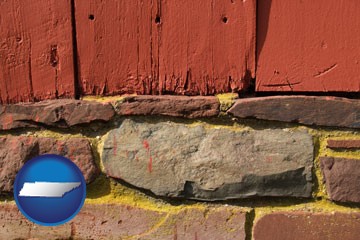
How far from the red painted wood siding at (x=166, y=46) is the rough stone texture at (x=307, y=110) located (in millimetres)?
93

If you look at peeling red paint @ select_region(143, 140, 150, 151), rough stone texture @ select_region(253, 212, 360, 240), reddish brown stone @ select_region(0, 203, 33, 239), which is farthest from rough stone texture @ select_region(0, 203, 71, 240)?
rough stone texture @ select_region(253, 212, 360, 240)

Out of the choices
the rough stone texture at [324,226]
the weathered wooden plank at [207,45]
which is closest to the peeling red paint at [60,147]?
the weathered wooden plank at [207,45]

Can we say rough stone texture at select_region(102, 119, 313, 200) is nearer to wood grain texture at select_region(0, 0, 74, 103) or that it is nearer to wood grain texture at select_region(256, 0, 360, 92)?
wood grain texture at select_region(256, 0, 360, 92)

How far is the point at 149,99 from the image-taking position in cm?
138

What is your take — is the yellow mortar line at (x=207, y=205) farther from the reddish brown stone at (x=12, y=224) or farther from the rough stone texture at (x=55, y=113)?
the reddish brown stone at (x=12, y=224)

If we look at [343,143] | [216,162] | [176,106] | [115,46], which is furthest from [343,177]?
[115,46]

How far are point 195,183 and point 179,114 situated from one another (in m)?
0.20

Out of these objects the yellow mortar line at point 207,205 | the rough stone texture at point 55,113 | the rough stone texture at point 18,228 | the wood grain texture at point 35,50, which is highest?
the wood grain texture at point 35,50

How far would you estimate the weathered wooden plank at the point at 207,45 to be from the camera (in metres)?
1.38

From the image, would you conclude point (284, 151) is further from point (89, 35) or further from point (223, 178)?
point (89, 35)

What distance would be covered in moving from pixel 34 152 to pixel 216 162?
1.76 feet

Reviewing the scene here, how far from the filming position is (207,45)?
138 centimetres

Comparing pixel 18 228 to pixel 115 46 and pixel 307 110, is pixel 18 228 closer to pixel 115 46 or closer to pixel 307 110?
pixel 115 46

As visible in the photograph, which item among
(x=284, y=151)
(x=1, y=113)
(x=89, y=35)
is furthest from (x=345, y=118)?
(x=1, y=113)
